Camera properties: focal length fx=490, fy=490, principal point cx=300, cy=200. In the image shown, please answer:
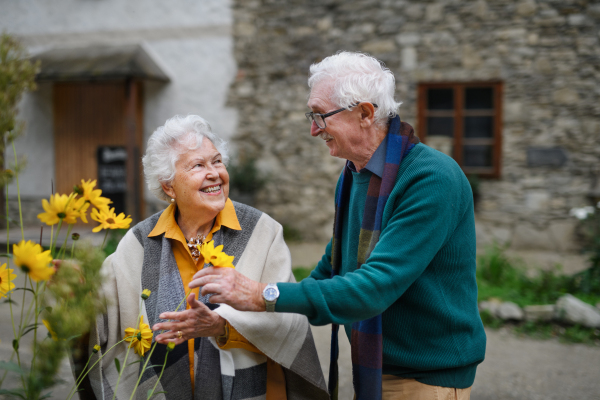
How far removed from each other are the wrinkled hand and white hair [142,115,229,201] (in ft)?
2.45

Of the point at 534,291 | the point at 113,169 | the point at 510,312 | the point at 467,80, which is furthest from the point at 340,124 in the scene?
the point at 113,169

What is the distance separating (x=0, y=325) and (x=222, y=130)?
4.34m

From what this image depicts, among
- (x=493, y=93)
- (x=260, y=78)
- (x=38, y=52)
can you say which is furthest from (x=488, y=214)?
(x=38, y=52)

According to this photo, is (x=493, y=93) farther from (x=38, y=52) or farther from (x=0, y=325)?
(x=38, y=52)

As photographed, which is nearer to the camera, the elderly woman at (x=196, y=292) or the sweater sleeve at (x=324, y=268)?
the elderly woman at (x=196, y=292)

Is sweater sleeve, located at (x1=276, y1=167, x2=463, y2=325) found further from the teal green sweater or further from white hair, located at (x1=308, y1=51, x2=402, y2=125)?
white hair, located at (x1=308, y1=51, x2=402, y2=125)

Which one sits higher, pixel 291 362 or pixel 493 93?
pixel 493 93

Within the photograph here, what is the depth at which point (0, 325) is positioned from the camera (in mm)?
4316

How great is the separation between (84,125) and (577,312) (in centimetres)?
775

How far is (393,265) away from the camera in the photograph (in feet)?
4.54

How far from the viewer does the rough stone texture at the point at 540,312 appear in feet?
13.6

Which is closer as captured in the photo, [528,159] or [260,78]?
[528,159]

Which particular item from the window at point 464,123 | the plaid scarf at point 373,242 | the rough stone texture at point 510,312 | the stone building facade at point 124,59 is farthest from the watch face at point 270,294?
the stone building facade at point 124,59

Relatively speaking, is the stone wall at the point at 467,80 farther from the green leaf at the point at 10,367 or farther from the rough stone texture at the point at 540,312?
the green leaf at the point at 10,367
